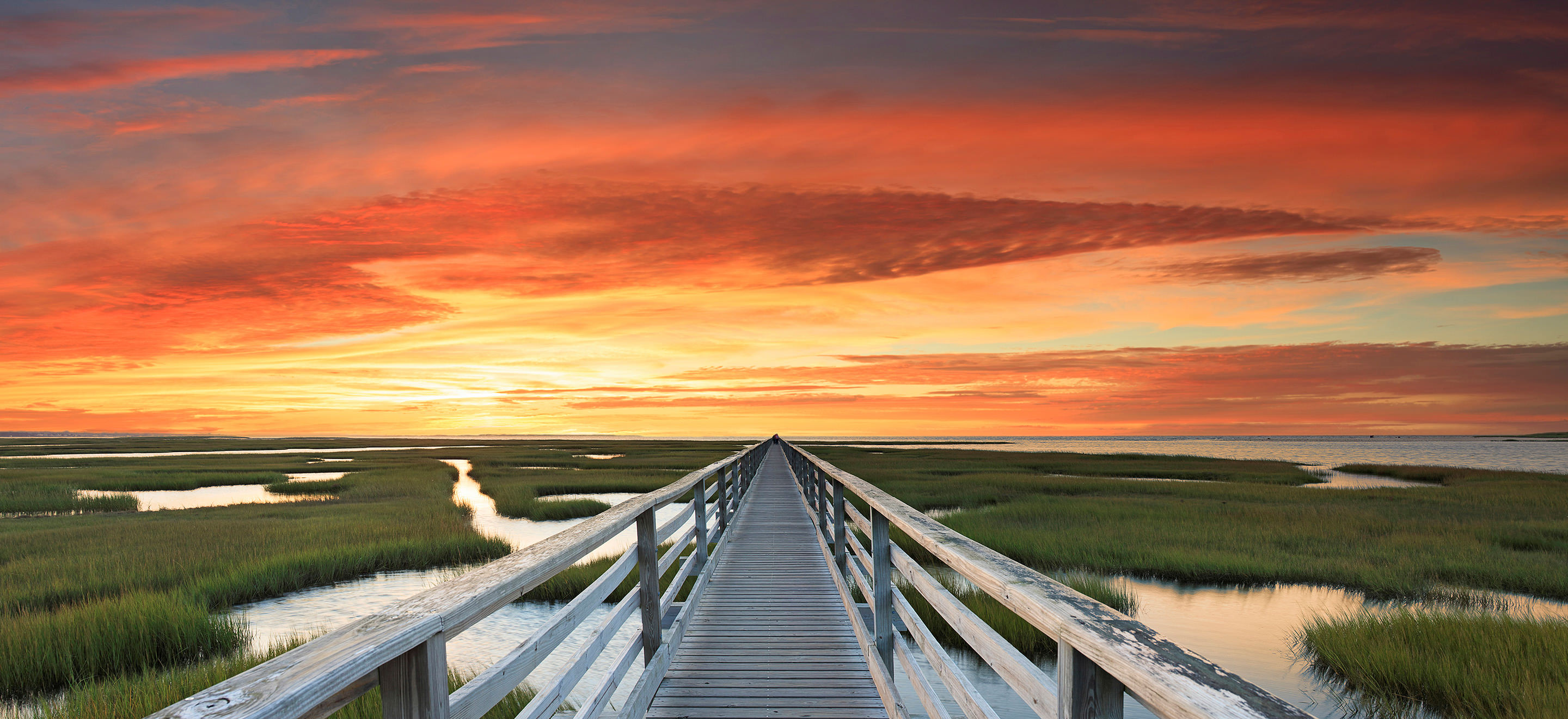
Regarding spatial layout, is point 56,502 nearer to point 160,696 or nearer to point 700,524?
point 160,696

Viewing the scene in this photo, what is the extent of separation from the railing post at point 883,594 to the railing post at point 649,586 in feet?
4.79

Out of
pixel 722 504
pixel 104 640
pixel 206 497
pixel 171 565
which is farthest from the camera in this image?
pixel 206 497

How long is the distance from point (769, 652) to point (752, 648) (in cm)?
19

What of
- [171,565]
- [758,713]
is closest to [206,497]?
[171,565]

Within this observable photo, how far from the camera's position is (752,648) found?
614cm

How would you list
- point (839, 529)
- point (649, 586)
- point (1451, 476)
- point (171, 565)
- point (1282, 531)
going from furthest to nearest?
point (1451, 476) < point (1282, 531) < point (171, 565) < point (839, 529) < point (649, 586)

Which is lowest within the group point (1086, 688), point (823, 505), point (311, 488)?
point (311, 488)

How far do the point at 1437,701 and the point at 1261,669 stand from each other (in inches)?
81.3

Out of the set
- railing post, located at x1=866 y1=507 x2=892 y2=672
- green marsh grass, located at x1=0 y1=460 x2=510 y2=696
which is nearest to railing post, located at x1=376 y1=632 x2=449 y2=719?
railing post, located at x1=866 y1=507 x2=892 y2=672

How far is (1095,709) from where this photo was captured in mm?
1884

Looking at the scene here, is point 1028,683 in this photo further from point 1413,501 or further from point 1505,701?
point 1413,501

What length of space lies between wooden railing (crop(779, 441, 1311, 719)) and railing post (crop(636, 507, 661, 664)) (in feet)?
4.85

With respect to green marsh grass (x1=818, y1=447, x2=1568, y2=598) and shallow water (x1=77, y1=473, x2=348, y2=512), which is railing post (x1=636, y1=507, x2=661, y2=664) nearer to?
green marsh grass (x1=818, y1=447, x2=1568, y2=598)

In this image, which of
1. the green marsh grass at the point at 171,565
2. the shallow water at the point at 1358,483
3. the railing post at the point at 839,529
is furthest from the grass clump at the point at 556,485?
the shallow water at the point at 1358,483
